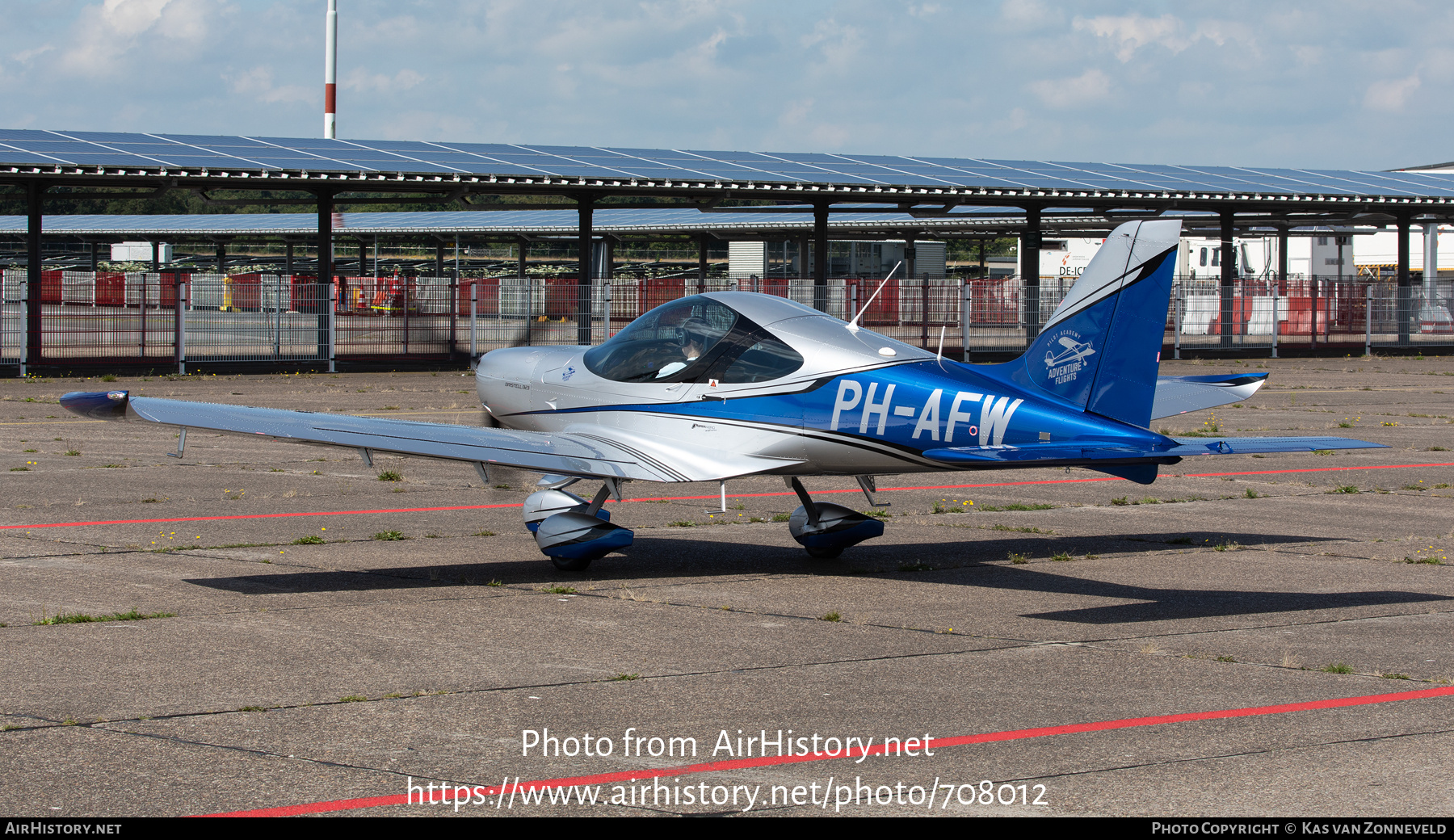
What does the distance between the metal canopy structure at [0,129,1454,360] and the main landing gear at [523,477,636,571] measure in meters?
19.8

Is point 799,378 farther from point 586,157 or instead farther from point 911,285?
point 911,285

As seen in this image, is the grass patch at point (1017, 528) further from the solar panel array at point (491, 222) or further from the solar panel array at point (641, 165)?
the solar panel array at point (491, 222)

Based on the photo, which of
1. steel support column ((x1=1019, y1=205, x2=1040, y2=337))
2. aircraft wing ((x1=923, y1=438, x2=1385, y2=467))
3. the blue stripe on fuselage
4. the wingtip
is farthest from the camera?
steel support column ((x1=1019, y1=205, x2=1040, y2=337))

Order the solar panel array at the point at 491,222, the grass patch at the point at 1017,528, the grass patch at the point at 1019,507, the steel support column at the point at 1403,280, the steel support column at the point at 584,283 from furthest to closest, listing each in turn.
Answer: the solar panel array at the point at 491,222
the steel support column at the point at 1403,280
the steel support column at the point at 584,283
the grass patch at the point at 1019,507
the grass patch at the point at 1017,528

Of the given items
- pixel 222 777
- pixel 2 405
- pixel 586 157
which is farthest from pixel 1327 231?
pixel 222 777

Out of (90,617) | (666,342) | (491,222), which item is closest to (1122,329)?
(666,342)

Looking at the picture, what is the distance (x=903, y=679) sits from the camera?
725 cm

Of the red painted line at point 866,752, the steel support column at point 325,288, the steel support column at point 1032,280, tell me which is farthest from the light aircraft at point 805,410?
the steel support column at point 1032,280

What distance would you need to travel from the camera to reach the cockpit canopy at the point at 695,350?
1012 centimetres

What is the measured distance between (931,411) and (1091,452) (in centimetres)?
140

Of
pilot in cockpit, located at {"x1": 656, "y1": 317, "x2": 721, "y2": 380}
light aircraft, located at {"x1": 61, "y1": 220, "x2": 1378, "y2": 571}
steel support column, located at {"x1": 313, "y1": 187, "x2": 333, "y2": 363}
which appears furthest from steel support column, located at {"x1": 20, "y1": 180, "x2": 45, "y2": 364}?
pilot in cockpit, located at {"x1": 656, "y1": 317, "x2": 721, "y2": 380}

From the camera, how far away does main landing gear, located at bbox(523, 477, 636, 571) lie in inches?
404

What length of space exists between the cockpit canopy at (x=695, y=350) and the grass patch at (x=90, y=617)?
383cm

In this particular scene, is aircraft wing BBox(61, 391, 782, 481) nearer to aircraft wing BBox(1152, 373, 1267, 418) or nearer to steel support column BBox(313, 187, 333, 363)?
aircraft wing BBox(1152, 373, 1267, 418)
